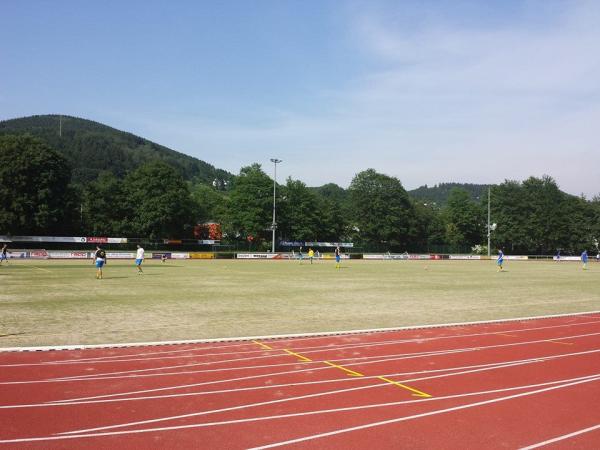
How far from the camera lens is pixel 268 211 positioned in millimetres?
88375

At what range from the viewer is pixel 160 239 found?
244ft

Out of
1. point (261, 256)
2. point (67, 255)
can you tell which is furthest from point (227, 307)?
point (261, 256)

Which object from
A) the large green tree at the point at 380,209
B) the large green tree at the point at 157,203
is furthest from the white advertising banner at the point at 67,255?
the large green tree at the point at 380,209

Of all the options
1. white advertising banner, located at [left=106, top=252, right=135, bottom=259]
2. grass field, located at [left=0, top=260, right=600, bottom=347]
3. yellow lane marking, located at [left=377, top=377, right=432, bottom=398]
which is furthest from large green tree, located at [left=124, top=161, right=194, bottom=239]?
yellow lane marking, located at [left=377, top=377, right=432, bottom=398]

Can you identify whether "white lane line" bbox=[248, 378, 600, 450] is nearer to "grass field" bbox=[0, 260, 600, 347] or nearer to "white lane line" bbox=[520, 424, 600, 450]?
"white lane line" bbox=[520, 424, 600, 450]

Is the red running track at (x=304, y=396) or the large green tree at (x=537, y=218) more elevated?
the large green tree at (x=537, y=218)

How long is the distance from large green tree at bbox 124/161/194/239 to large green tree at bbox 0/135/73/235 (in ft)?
34.8

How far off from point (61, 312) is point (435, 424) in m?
12.2

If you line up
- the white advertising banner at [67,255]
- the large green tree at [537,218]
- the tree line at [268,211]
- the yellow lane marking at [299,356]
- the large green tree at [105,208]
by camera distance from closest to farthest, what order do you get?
1. the yellow lane marking at [299,356]
2. the white advertising banner at [67,255]
3. the tree line at [268,211]
4. the large green tree at [105,208]
5. the large green tree at [537,218]

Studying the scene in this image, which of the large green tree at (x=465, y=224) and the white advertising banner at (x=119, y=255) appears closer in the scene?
the white advertising banner at (x=119, y=255)

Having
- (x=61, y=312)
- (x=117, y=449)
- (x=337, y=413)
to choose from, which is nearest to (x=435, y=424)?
(x=337, y=413)

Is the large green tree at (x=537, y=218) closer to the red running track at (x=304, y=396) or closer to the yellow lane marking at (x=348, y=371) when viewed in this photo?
the red running track at (x=304, y=396)

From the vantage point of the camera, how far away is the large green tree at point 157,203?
245 feet

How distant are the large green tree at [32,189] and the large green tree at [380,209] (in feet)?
176
